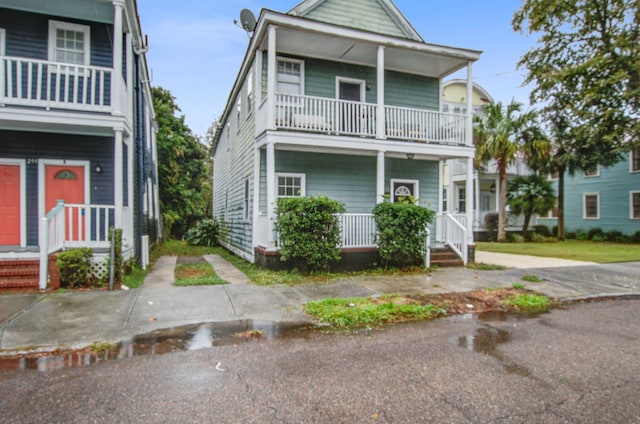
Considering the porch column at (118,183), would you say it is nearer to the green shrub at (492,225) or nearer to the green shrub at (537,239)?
the green shrub at (492,225)

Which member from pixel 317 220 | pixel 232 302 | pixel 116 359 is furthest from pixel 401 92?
pixel 116 359

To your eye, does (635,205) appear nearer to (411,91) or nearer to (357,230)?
(411,91)

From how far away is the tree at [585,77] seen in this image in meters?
18.5

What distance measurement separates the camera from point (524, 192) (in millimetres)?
21859

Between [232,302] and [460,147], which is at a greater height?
[460,147]

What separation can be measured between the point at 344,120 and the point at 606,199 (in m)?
22.6

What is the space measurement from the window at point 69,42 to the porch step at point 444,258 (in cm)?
1075

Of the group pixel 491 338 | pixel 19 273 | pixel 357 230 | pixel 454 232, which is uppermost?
pixel 357 230

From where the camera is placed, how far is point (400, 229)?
954 centimetres

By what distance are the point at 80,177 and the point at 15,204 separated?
62.4 inches

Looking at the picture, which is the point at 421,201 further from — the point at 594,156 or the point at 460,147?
the point at 594,156

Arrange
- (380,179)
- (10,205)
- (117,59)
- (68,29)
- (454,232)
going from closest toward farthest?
(117,59) → (10,205) → (68,29) → (380,179) → (454,232)

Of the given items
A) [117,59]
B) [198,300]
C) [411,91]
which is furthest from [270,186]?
[411,91]

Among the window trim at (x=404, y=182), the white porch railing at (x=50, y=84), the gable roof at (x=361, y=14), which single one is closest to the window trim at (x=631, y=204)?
the window trim at (x=404, y=182)
